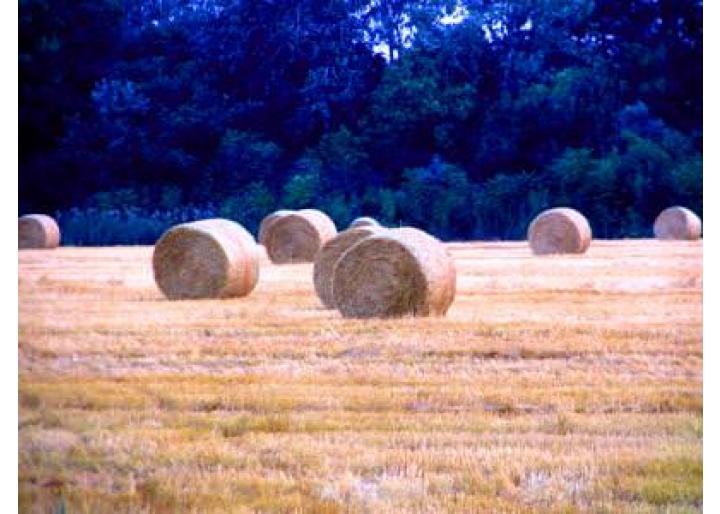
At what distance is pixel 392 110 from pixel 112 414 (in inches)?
49.9

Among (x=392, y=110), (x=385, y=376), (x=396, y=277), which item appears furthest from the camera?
(x=396, y=277)

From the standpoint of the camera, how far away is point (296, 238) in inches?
448

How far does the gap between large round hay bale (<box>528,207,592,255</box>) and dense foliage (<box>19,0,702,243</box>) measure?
30 centimetres

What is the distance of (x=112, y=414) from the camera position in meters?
4.48

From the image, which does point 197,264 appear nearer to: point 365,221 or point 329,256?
point 329,256

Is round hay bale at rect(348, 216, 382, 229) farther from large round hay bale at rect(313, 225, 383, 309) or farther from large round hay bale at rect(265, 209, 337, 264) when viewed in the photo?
large round hay bale at rect(265, 209, 337, 264)

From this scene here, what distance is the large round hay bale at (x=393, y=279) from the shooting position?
267 inches

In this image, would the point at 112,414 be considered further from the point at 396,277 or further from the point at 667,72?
the point at 396,277

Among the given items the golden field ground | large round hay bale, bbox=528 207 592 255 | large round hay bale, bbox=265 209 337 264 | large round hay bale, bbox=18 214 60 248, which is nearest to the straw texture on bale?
the golden field ground

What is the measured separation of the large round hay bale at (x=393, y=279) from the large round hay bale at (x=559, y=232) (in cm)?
47

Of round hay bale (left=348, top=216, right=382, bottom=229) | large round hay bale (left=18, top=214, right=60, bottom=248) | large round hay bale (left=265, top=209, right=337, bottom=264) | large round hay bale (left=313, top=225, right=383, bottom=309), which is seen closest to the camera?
large round hay bale (left=18, top=214, right=60, bottom=248)

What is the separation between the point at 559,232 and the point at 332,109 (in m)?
2.98

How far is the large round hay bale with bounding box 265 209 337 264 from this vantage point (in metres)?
11.1

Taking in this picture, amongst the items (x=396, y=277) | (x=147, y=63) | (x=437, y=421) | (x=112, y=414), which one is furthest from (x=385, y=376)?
(x=396, y=277)
